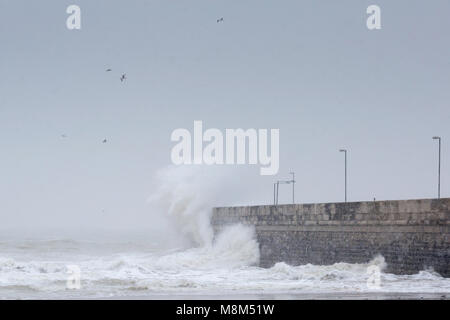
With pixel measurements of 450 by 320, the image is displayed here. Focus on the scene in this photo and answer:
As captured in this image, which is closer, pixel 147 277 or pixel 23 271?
pixel 147 277

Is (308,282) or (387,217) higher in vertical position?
(387,217)

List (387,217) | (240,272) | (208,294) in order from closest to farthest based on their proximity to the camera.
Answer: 1. (208,294)
2. (387,217)
3. (240,272)

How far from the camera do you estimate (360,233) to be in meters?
24.1

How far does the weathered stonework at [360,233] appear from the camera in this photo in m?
21.1

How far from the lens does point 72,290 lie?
1970cm

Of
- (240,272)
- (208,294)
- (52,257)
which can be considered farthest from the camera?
(52,257)

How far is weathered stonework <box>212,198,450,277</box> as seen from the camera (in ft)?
69.2

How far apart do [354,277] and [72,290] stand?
682 cm

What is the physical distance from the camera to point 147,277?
905 inches

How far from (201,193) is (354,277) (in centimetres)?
1988

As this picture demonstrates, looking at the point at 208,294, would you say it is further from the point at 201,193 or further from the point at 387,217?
the point at 201,193
